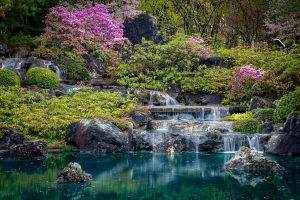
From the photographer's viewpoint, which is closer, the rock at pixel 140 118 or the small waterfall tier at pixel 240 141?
the small waterfall tier at pixel 240 141

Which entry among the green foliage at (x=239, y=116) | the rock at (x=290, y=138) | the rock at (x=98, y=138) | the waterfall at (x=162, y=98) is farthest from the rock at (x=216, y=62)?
the rock at (x=290, y=138)

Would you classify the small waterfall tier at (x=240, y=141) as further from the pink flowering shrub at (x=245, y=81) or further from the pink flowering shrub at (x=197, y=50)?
the pink flowering shrub at (x=197, y=50)

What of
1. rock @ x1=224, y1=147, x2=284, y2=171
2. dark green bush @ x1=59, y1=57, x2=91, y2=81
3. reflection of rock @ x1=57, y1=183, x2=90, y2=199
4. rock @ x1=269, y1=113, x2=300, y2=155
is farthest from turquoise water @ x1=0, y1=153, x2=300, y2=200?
dark green bush @ x1=59, y1=57, x2=91, y2=81

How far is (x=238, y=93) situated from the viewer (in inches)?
985

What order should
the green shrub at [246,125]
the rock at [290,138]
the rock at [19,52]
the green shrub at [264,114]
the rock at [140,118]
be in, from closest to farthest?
the rock at [290,138] → the green shrub at [246,125] → the green shrub at [264,114] → the rock at [140,118] → the rock at [19,52]

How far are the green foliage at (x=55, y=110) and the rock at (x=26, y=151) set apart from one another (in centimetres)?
194

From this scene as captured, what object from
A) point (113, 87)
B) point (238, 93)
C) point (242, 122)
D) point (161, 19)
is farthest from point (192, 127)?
point (161, 19)

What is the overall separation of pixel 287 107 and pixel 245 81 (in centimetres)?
579

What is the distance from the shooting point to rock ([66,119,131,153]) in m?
18.0

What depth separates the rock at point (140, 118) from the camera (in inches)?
829

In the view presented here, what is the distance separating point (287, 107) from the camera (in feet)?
63.4

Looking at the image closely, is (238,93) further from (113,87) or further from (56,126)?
(56,126)

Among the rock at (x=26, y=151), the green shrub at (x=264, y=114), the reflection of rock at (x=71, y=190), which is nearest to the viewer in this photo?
the reflection of rock at (x=71, y=190)

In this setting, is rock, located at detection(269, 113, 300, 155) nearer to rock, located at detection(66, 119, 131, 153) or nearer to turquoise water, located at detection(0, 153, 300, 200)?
turquoise water, located at detection(0, 153, 300, 200)
